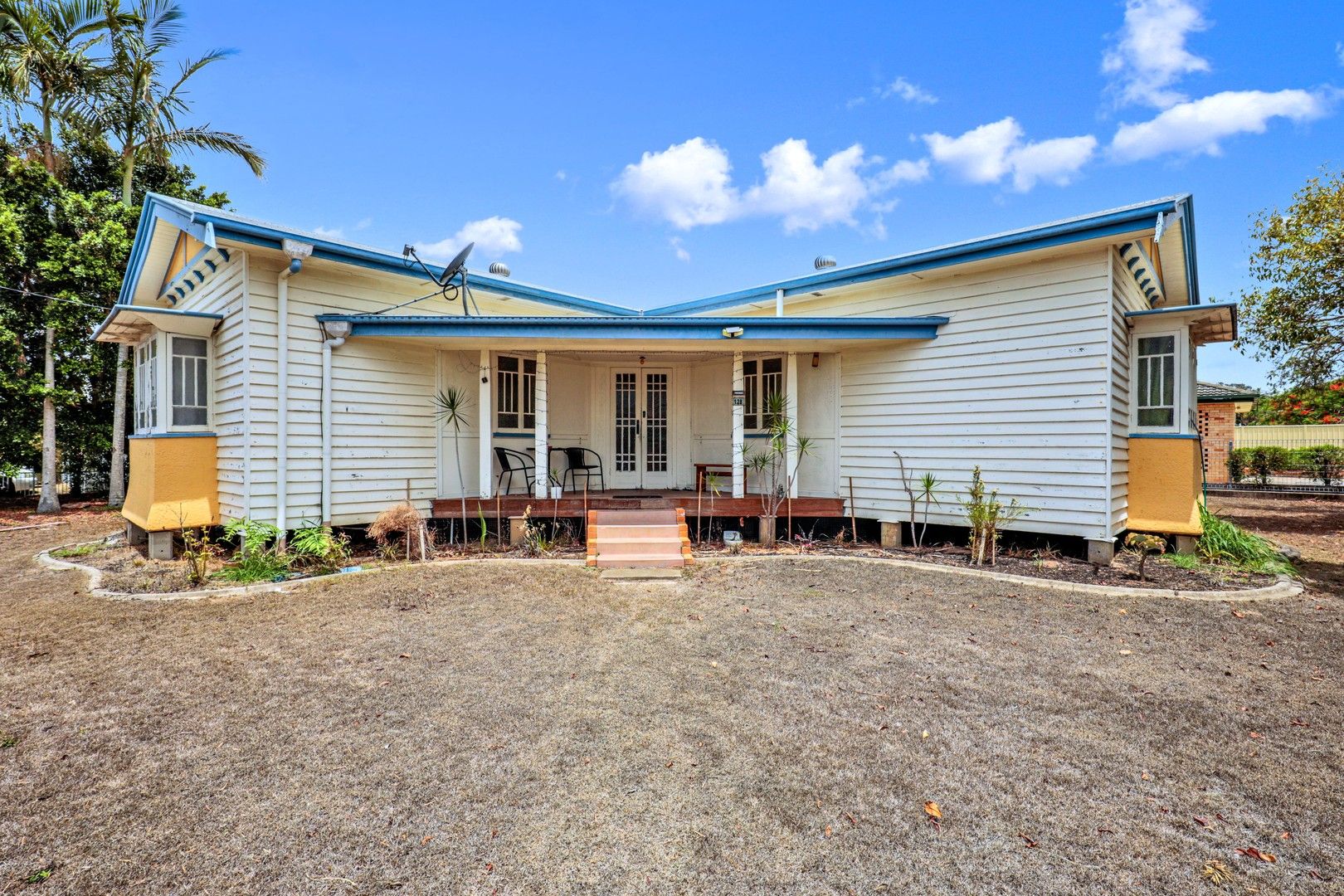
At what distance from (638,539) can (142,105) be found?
14.4 metres

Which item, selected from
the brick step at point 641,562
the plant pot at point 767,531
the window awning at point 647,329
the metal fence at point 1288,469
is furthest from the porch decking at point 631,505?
the metal fence at point 1288,469

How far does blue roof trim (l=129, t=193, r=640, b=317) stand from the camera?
247 inches

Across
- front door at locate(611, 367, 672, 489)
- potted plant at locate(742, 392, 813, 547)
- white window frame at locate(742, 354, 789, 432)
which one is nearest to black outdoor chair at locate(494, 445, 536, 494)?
front door at locate(611, 367, 672, 489)

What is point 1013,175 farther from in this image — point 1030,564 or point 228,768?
point 228,768

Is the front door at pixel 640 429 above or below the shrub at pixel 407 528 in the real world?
above

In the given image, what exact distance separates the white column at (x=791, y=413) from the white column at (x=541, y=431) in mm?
Answer: 3387

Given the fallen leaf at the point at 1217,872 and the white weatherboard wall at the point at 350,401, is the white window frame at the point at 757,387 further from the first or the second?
the fallen leaf at the point at 1217,872

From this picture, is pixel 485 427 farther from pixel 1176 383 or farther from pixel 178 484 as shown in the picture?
pixel 1176 383

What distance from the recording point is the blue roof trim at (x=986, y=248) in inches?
240

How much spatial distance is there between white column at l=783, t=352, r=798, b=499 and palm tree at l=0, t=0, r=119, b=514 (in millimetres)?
13868

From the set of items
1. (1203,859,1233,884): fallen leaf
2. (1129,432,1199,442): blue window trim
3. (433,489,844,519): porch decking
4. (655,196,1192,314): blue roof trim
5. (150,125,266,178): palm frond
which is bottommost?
(1203,859,1233,884): fallen leaf

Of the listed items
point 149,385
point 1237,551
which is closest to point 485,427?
point 149,385

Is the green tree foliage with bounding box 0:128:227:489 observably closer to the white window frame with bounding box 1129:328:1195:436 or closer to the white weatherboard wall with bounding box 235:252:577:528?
the white weatherboard wall with bounding box 235:252:577:528

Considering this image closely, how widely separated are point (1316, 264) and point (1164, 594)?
1026cm
